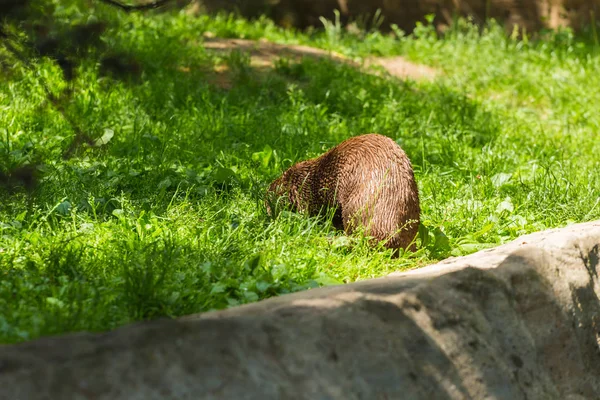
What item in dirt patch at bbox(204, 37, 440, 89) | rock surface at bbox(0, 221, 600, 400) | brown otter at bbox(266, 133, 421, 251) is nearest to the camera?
rock surface at bbox(0, 221, 600, 400)

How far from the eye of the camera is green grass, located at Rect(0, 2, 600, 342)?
3549mm

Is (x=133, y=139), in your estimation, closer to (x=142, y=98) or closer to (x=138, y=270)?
(x=142, y=98)

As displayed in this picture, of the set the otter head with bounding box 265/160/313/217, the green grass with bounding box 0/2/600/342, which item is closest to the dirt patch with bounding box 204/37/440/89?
the green grass with bounding box 0/2/600/342

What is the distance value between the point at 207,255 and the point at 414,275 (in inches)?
41.6

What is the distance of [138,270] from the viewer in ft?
11.4

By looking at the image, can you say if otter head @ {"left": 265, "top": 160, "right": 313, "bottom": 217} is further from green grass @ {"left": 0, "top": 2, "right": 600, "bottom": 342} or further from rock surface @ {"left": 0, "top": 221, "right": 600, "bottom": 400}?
rock surface @ {"left": 0, "top": 221, "right": 600, "bottom": 400}

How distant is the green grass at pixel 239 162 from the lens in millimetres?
3549

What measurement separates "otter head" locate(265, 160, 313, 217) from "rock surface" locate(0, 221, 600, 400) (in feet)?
4.49

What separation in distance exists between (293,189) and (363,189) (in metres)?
0.68

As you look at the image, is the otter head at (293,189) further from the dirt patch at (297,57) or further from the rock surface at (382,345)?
the dirt patch at (297,57)

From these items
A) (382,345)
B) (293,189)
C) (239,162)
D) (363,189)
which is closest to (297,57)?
(239,162)

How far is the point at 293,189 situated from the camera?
5.00 m

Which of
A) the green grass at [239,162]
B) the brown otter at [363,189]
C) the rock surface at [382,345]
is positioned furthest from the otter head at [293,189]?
the rock surface at [382,345]

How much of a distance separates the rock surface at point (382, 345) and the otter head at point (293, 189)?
137 centimetres
